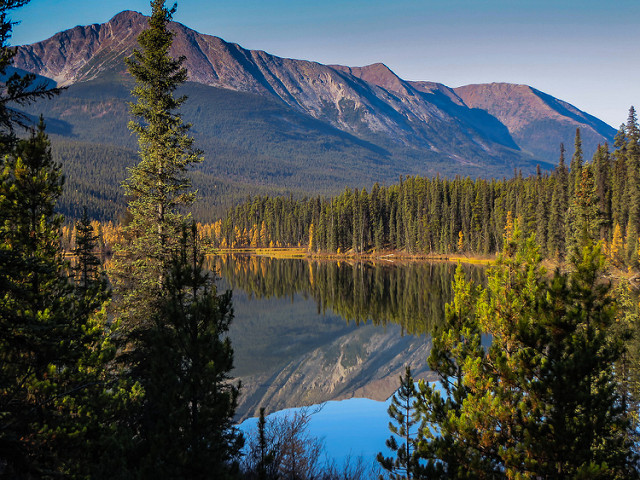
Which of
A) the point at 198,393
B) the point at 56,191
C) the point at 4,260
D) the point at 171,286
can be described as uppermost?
the point at 56,191

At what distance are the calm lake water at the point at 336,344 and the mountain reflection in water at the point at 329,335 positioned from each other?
9cm

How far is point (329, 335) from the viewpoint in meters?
47.7

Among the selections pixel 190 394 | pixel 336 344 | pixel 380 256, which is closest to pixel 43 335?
pixel 190 394

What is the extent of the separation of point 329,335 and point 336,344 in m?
3.52

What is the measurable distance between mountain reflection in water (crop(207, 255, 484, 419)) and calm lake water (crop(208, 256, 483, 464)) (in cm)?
9

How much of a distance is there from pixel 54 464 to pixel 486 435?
10066mm

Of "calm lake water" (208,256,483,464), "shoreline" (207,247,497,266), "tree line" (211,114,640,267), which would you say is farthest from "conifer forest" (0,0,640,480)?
"shoreline" (207,247,497,266)

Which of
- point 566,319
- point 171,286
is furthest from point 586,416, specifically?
point 171,286

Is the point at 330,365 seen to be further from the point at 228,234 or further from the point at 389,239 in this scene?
the point at 228,234

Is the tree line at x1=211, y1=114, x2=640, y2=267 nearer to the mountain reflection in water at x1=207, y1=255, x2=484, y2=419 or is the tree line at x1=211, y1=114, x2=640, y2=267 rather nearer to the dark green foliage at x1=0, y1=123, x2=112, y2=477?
the mountain reflection in water at x1=207, y1=255, x2=484, y2=419

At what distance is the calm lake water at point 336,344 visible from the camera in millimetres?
26067

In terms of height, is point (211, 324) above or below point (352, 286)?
above

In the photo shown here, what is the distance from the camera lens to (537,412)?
1107 centimetres

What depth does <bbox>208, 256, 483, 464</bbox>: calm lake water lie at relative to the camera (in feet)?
85.5
